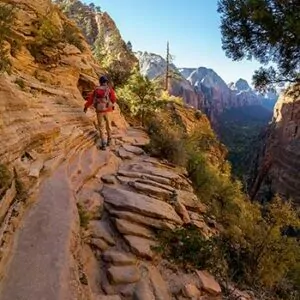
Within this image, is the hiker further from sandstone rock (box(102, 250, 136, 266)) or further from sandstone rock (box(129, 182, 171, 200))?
sandstone rock (box(102, 250, 136, 266))

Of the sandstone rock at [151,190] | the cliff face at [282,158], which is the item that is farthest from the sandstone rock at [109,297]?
the cliff face at [282,158]

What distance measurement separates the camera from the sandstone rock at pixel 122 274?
448cm

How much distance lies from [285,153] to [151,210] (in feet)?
141

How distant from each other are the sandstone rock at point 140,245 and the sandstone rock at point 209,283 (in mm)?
796

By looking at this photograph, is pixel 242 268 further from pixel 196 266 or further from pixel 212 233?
pixel 196 266

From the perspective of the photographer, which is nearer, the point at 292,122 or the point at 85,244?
the point at 85,244

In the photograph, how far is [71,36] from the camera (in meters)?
18.2

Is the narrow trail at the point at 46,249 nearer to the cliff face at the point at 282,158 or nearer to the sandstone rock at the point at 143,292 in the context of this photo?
the sandstone rock at the point at 143,292

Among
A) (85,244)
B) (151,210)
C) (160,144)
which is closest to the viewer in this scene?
(85,244)

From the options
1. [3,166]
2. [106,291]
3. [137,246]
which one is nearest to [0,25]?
[3,166]

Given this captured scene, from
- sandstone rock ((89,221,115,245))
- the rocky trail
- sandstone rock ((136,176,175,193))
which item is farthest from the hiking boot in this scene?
sandstone rock ((89,221,115,245))

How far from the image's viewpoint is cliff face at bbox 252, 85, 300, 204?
1618 inches

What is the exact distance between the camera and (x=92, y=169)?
25.3 ft

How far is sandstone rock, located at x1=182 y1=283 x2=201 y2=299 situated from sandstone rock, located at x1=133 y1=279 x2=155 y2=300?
568 millimetres
